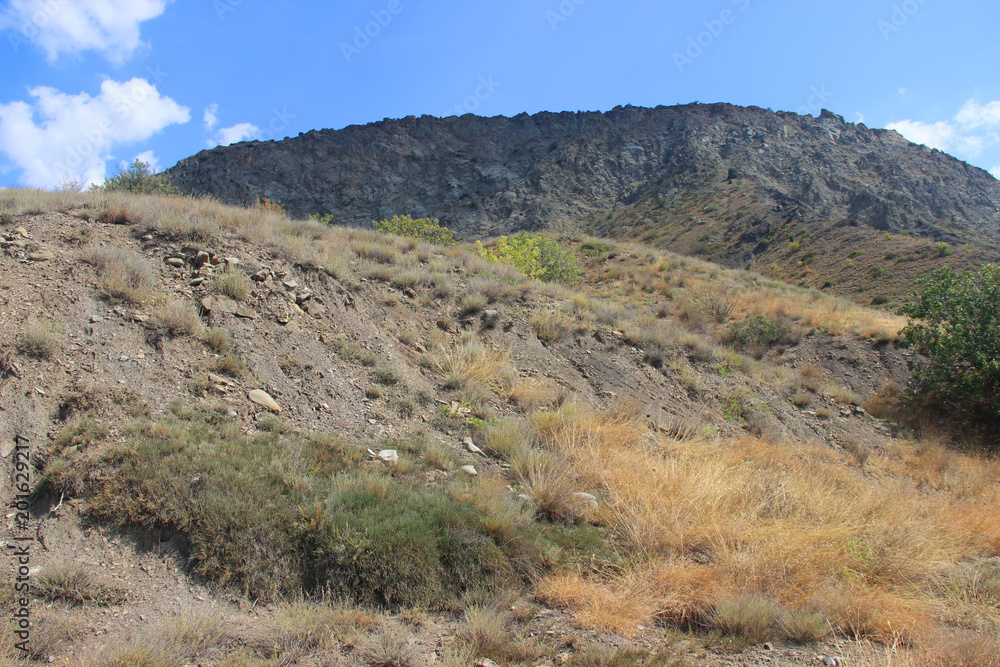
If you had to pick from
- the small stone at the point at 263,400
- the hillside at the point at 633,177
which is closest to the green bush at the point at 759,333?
the small stone at the point at 263,400

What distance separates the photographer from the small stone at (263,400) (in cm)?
593

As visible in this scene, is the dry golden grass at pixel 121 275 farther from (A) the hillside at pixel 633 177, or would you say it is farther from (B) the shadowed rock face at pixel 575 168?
(B) the shadowed rock face at pixel 575 168

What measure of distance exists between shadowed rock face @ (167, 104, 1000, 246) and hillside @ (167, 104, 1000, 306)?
0.77ft

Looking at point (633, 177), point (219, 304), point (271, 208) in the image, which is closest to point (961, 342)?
point (219, 304)

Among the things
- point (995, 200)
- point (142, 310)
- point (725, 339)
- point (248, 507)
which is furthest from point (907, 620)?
point (995, 200)

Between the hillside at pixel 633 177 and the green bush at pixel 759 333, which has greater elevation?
the hillside at pixel 633 177

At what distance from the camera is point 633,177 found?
220ft

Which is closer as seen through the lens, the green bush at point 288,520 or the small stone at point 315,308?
the green bush at point 288,520

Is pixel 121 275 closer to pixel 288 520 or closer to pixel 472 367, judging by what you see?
pixel 288 520

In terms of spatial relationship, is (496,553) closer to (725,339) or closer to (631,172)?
(725,339)

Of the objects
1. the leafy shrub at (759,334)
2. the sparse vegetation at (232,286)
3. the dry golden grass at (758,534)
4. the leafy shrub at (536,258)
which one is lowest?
the dry golden grass at (758,534)

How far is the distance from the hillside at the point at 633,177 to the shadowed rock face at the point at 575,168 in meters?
0.23

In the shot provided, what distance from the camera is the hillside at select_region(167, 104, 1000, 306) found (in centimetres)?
4991

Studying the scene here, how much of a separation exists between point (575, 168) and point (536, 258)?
171ft
